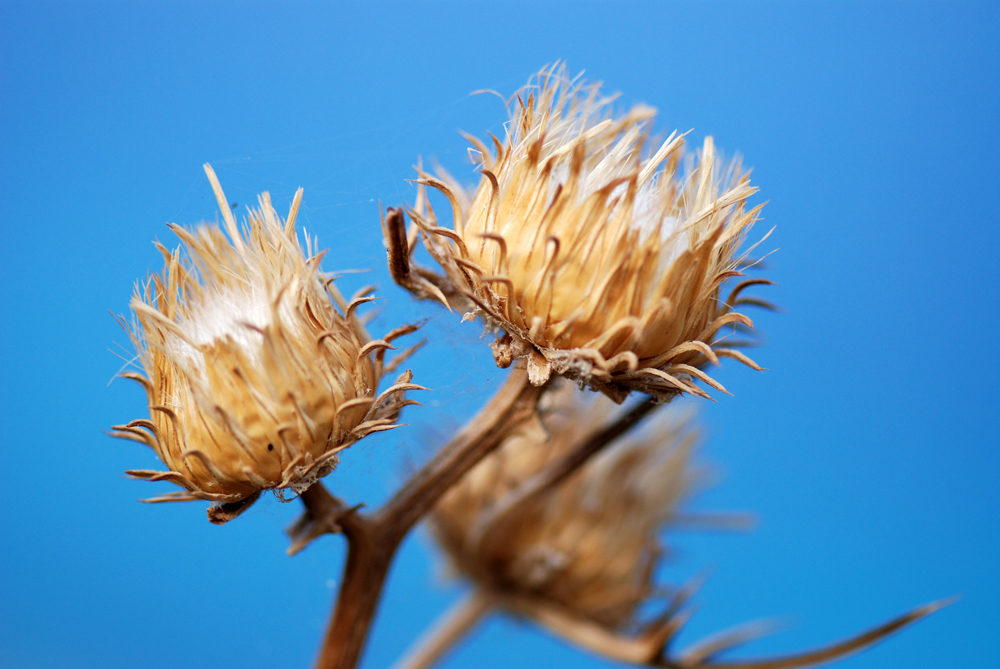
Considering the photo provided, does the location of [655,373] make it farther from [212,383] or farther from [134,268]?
[134,268]

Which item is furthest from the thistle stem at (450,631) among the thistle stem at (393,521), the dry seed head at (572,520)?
the thistle stem at (393,521)

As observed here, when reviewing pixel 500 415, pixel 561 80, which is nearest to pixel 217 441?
pixel 500 415

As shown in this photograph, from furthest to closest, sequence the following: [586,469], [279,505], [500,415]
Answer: [586,469], [500,415], [279,505]

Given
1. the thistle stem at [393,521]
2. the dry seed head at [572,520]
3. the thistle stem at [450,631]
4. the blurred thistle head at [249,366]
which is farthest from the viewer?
the thistle stem at [450,631]

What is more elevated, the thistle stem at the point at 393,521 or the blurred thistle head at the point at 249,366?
the blurred thistle head at the point at 249,366

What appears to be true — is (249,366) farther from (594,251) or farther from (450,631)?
(450,631)

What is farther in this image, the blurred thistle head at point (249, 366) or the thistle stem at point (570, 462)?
the thistle stem at point (570, 462)

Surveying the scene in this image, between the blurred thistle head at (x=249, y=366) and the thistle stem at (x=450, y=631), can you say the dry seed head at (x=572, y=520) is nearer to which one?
the thistle stem at (x=450, y=631)
